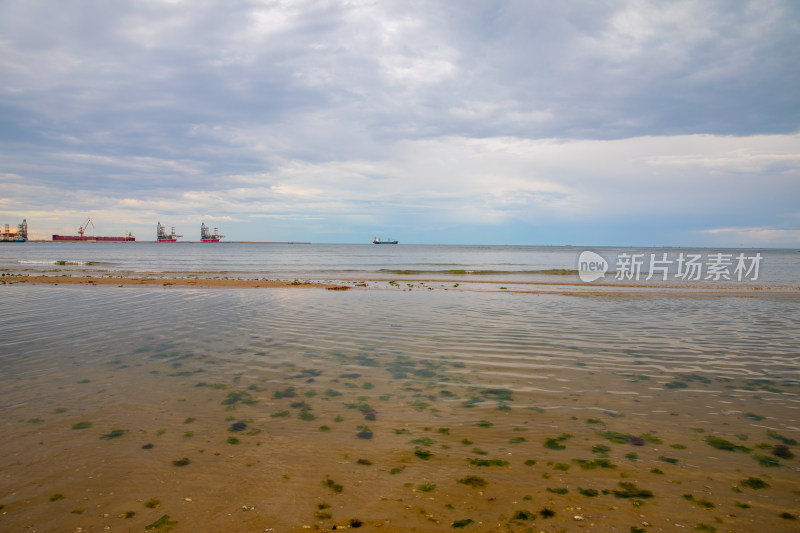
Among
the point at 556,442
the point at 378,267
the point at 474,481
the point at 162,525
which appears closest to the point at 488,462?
the point at 474,481

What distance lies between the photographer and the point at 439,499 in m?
4.68

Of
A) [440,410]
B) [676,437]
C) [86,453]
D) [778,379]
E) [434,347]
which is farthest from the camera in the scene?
[434,347]

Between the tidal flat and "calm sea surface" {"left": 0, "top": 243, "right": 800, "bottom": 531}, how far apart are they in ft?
0.10

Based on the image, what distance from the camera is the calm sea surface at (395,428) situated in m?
4.50

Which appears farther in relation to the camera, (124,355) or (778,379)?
(124,355)

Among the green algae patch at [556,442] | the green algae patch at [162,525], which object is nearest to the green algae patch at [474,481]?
the green algae patch at [556,442]

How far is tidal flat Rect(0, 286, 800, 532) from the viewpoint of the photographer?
14.7ft

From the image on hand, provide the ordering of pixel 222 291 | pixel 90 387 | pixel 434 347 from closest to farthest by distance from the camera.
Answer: pixel 90 387 → pixel 434 347 → pixel 222 291

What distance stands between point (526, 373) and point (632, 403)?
2177mm

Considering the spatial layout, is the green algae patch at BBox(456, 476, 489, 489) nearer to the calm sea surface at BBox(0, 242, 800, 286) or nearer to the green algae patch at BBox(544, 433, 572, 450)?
the green algae patch at BBox(544, 433, 572, 450)

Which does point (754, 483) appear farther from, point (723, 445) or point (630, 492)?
point (630, 492)

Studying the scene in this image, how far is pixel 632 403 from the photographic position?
7.57m

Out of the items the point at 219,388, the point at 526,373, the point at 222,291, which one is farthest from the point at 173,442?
the point at 222,291

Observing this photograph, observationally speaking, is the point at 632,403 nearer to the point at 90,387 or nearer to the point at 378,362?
the point at 378,362
